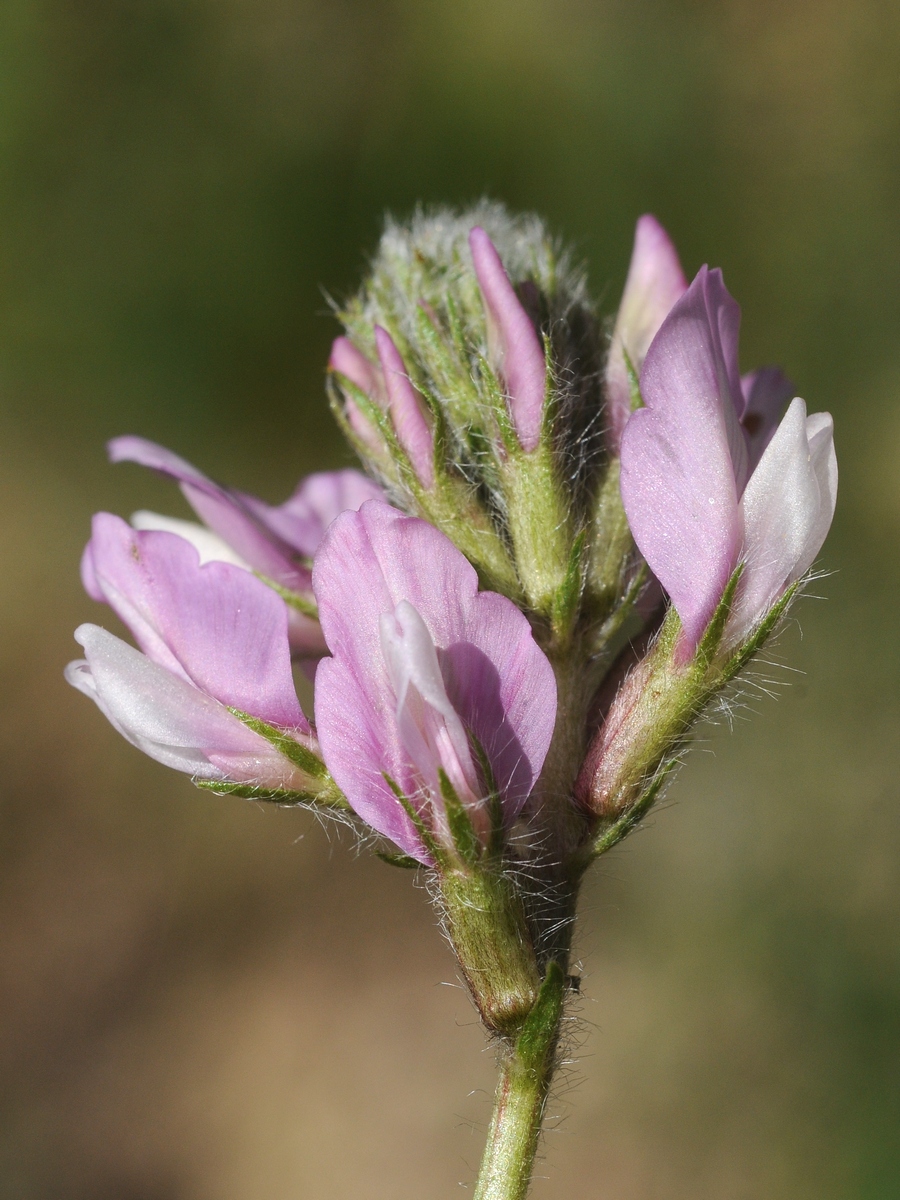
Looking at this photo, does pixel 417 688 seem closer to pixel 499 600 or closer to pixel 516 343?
pixel 499 600

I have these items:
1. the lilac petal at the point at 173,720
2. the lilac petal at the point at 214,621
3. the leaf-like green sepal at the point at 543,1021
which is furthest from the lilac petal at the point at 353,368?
the leaf-like green sepal at the point at 543,1021

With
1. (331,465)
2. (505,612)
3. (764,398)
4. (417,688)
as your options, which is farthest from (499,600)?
(331,465)

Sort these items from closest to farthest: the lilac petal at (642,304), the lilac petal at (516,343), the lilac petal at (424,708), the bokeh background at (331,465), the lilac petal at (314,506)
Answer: the lilac petal at (424,708), the lilac petal at (516,343), the lilac petal at (642,304), the lilac petal at (314,506), the bokeh background at (331,465)

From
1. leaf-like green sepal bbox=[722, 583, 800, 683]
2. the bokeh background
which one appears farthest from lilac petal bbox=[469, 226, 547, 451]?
the bokeh background

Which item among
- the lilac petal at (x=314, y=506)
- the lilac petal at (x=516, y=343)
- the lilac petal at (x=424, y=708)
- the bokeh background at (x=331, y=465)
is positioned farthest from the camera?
the bokeh background at (x=331, y=465)

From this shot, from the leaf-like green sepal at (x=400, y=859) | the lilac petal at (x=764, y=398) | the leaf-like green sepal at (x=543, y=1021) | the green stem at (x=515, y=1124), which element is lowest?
the green stem at (x=515, y=1124)

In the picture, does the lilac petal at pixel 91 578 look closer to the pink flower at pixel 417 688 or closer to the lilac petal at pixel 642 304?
the pink flower at pixel 417 688

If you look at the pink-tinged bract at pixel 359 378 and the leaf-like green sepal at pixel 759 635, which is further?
the pink-tinged bract at pixel 359 378

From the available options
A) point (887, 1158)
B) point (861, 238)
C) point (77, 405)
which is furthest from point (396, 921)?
→ point (861, 238)

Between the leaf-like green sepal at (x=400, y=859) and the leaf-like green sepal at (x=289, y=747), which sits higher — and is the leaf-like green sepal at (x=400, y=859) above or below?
below
